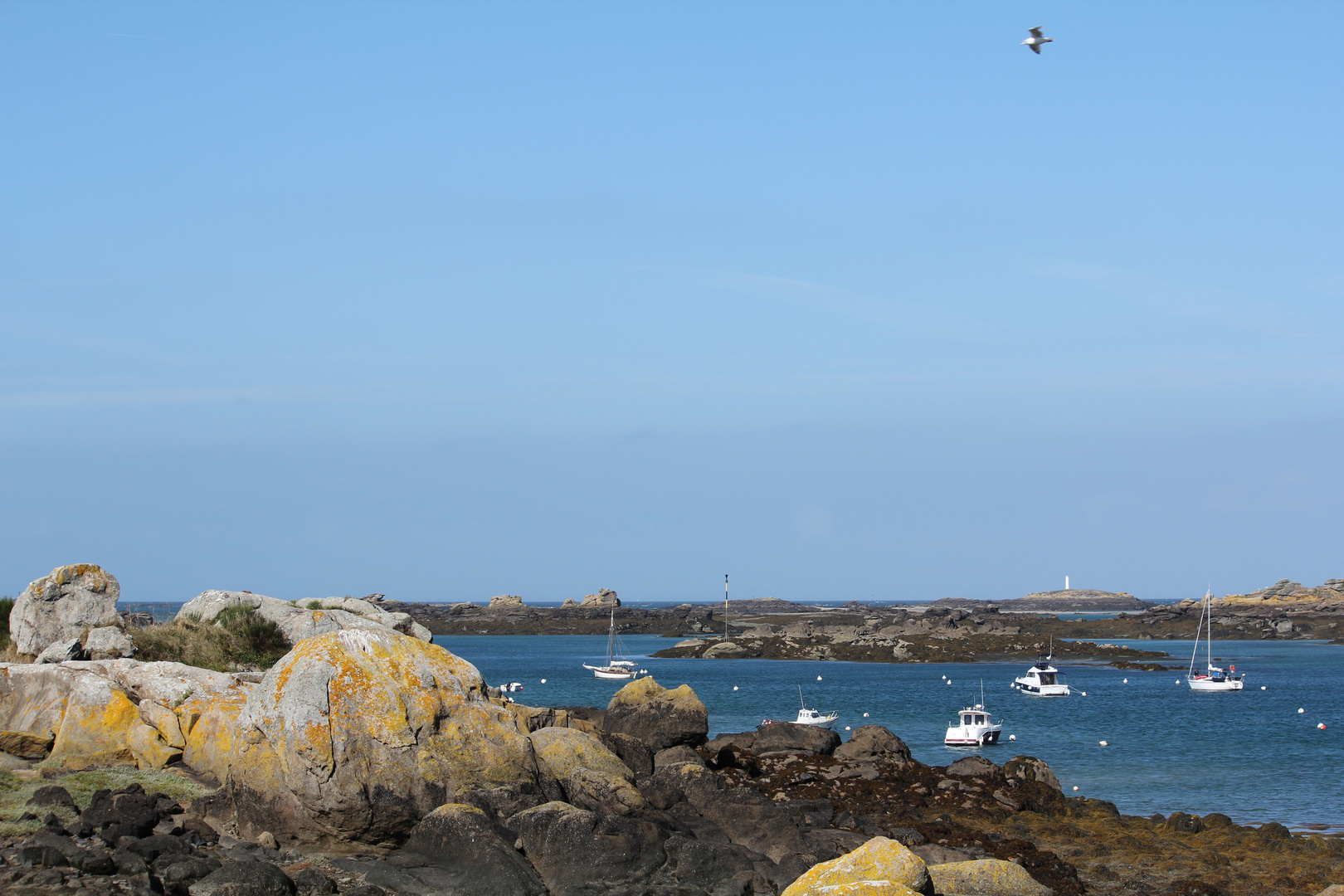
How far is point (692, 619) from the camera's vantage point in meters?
164

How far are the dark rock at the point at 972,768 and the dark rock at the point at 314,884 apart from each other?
17.3m

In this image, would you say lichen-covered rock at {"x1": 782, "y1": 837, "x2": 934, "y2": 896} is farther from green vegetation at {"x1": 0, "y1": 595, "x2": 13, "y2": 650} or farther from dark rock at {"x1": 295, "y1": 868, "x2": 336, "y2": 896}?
green vegetation at {"x1": 0, "y1": 595, "x2": 13, "y2": 650}

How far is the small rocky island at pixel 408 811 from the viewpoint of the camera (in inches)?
545

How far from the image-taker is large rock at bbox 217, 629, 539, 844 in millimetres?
15648

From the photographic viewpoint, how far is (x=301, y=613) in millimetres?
27062

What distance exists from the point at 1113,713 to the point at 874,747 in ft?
117

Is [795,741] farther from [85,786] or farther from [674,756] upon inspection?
[85,786]

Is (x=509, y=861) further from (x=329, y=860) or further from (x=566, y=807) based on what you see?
(x=329, y=860)

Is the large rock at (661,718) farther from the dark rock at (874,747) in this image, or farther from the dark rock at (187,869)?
the dark rock at (187,869)

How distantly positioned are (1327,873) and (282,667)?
715 inches

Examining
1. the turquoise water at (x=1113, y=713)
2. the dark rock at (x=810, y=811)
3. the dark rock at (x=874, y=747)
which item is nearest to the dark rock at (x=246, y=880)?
the dark rock at (x=810, y=811)

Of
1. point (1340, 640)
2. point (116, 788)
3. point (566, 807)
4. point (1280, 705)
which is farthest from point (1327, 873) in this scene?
point (1340, 640)

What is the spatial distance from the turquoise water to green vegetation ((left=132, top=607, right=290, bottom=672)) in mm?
21501

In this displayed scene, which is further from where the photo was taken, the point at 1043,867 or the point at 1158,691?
the point at 1158,691
